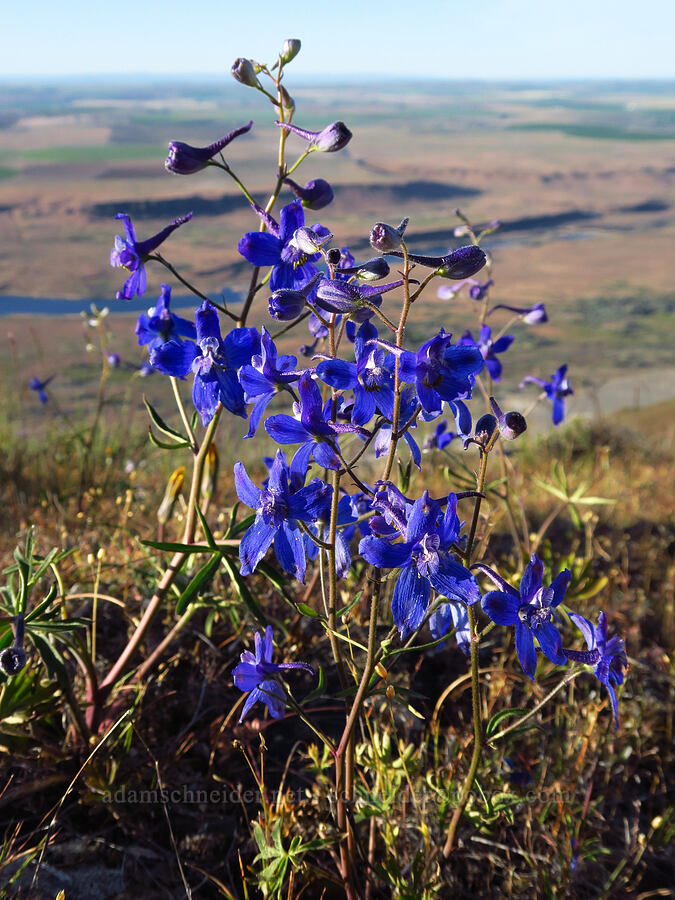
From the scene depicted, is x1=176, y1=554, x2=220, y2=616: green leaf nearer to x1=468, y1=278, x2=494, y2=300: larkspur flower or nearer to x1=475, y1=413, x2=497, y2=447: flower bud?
x1=475, y1=413, x2=497, y2=447: flower bud

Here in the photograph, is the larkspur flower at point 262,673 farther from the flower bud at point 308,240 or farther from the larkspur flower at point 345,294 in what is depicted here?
the flower bud at point 308,240

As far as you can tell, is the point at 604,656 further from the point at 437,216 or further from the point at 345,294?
the point at 437,216

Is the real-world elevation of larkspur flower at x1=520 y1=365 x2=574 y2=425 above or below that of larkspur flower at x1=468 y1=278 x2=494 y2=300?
below

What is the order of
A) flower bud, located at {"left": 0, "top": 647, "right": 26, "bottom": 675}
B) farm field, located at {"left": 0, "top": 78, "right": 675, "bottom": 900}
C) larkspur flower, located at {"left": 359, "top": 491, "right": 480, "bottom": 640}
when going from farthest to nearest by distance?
farm field, located at {"left": 0, "top": 78, "right": 675, "bottom": 900}, flower bud, located at {"left": 0, "top": 647, "right": 26, "bottom": 675}, larkspur flower, located at {"left": 359, "top": 491, "right": 480, "bottom": 640}

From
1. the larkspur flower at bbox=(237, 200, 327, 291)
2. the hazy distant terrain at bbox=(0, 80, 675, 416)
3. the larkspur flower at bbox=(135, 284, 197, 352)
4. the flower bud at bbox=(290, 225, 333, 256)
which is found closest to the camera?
the flower bud at bbox=(290, 225, 333, 256)

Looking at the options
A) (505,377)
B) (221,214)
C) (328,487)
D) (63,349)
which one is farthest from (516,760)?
(221,214)

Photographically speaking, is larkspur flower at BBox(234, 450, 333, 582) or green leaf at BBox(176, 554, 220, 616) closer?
larkspur flower at BBox(234, 450, 333, 582)

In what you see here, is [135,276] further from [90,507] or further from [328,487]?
[90,507]

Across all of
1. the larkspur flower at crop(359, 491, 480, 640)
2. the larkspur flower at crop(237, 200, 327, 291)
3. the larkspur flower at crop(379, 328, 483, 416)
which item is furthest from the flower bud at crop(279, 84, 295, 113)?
the larkspur flower at crop(359, 491, 480, 640)
